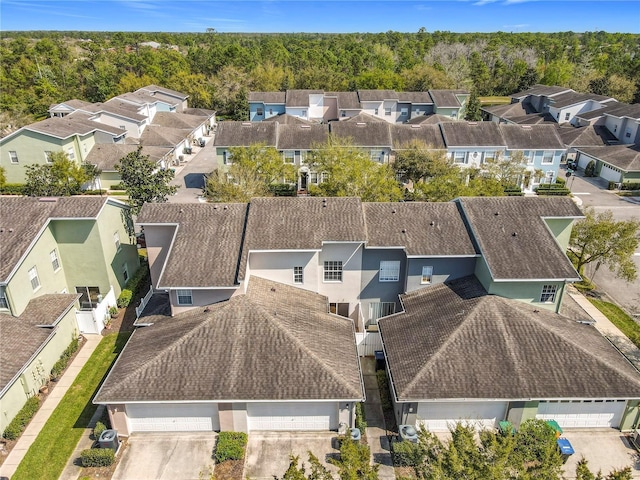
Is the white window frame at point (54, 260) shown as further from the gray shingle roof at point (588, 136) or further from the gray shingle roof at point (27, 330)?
the gray shingle roof at point (588, 136)

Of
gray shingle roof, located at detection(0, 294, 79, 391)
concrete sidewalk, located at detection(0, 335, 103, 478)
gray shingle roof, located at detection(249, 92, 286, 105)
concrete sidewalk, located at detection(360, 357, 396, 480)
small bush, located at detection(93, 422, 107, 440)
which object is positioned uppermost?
gray shingle roof, located at detection(249, 92, 286, 105)

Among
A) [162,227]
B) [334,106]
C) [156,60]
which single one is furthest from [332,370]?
[156,60]

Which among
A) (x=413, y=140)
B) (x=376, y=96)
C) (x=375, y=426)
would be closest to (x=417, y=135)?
(x=413, y=140)

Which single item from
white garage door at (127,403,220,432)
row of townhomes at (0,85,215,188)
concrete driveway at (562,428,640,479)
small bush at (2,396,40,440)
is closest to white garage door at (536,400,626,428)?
concrete driveway at (562,428,640,479)

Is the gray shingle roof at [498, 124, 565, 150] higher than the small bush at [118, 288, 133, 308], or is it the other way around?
the gray shingle roof at [498, 124, 565, 150]

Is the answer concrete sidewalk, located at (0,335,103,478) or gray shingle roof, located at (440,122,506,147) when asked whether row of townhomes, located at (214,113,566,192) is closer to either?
gray shingle roof, located at (440,122,506,147)

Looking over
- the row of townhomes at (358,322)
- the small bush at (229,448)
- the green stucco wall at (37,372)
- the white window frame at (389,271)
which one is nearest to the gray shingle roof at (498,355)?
the row of townhomes at (358,322)
